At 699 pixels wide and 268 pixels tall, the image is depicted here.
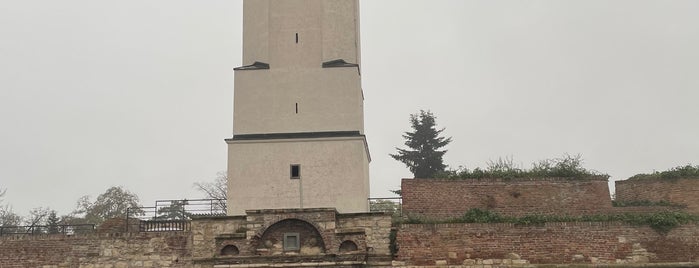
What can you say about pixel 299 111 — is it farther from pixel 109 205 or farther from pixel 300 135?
pixel 109 205

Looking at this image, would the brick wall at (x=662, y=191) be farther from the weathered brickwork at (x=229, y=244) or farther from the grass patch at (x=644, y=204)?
the weathered brickwork at (x=229, y=244)

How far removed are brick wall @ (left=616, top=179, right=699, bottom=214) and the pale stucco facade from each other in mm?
7922

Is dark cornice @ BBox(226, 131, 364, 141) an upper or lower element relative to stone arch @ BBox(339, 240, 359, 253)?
upper

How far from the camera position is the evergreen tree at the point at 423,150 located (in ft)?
130

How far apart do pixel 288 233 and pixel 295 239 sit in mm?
250

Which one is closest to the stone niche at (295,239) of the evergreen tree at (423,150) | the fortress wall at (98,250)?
the fortress wall at (98,250)

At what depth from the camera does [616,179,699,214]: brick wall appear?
21.2 m

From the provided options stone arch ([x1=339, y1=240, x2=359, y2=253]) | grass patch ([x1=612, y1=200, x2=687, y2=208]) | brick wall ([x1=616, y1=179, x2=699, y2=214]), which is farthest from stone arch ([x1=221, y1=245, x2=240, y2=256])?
brick wall ([x1=616, y1=179, x2=699, y2=214])

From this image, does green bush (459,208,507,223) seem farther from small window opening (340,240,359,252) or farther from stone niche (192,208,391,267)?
small window opening (340,240,359,252)

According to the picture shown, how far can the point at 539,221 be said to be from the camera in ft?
63.7

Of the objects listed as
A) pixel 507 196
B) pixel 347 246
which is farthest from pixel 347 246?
pixel 507 196

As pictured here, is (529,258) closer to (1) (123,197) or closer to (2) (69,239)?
(2) (69,239)

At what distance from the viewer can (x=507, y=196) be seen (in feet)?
68.8

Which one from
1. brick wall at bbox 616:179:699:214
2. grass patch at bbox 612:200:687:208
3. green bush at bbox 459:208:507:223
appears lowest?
green bush at bbox 459:208:507:223
